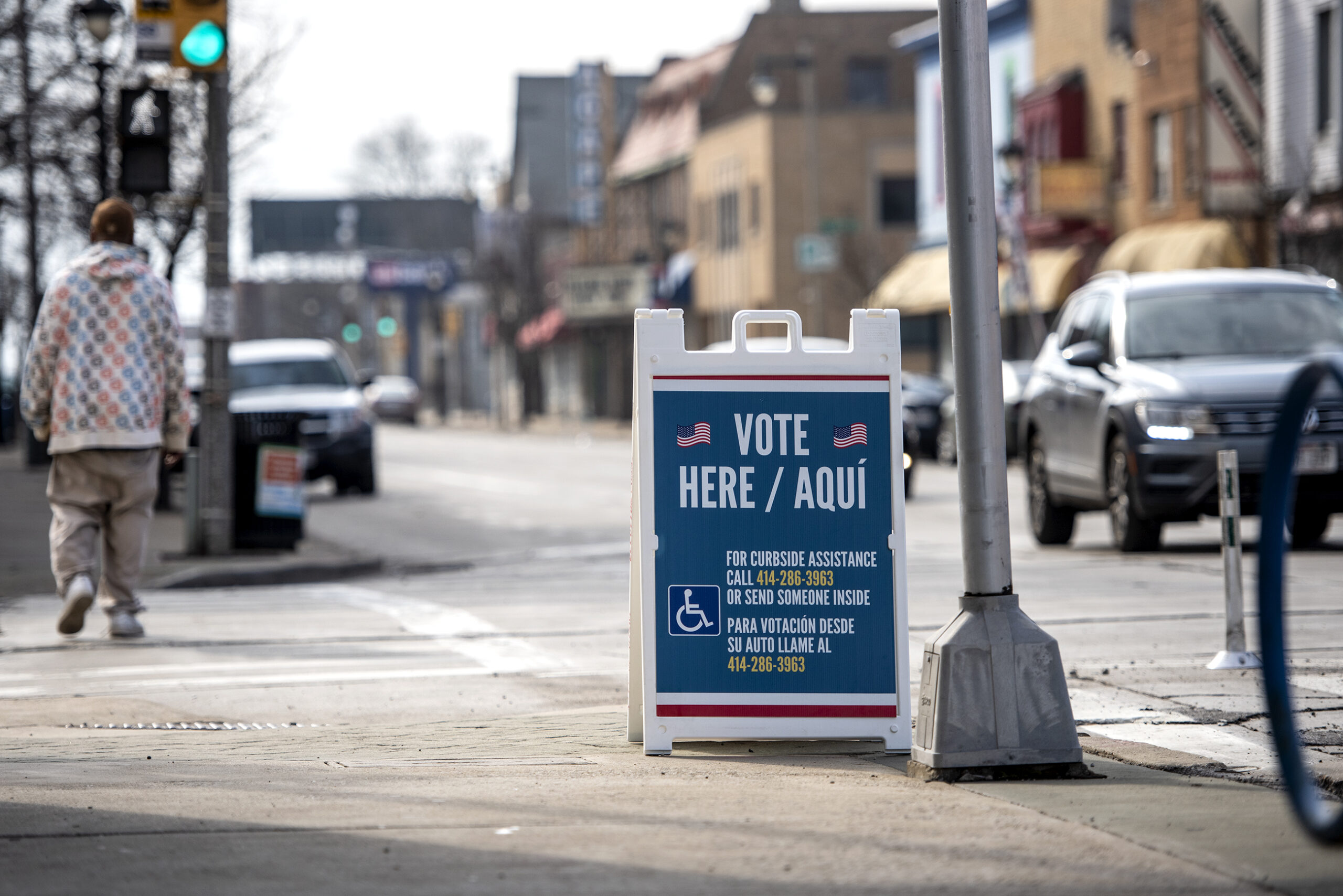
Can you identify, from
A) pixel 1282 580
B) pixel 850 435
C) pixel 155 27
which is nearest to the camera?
pixel 1282 580

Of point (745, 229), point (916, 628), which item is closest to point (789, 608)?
point (916, 628)

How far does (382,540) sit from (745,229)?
1621 inches

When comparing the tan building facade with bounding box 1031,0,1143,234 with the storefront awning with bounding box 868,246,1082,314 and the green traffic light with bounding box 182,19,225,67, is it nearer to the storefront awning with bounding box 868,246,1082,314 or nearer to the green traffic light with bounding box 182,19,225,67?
the storefront awning with bounding box 868,246,1082,314

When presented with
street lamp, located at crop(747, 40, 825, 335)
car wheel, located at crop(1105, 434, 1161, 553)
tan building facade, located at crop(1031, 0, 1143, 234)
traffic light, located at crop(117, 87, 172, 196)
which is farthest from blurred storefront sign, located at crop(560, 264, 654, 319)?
car wheel, located at crop(1105, 434, 1161, 553)

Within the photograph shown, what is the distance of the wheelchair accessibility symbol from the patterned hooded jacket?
4742 mm

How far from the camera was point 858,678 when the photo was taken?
251 inches

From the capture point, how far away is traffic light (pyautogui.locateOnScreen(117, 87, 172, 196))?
1452cm

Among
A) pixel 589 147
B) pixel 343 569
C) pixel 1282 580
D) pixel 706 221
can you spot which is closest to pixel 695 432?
pixel 1282 580

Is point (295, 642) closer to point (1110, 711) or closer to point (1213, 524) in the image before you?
point (1110, 711)

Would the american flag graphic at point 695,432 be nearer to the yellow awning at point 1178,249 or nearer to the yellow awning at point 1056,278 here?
the yellow awning at point 1178,249

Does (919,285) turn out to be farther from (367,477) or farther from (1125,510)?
(1125,510)

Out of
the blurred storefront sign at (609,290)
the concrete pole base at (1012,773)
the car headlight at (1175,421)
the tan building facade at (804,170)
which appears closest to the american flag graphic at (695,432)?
the concrete pole base at (1012,773)

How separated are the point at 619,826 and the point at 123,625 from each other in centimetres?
613

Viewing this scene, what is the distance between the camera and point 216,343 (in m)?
15.5
